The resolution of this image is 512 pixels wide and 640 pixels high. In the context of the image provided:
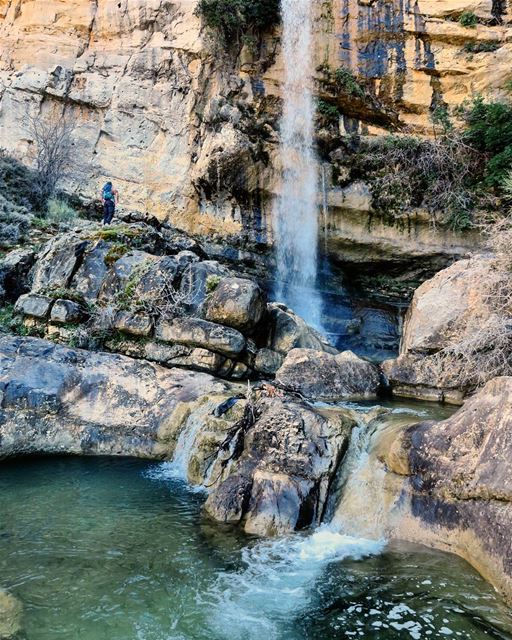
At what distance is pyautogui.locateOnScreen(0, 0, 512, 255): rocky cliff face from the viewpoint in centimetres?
1666

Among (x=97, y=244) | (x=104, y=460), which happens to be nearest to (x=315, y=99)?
(x=97, y=244)

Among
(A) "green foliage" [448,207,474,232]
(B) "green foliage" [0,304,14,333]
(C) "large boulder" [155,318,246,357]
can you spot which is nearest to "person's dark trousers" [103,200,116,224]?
(B) "green foliage" [0,304,14,333]

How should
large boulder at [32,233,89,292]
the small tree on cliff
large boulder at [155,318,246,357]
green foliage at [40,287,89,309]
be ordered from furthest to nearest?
the small tree on cliff, large boulder at [32,233,89,292], green foliage at [40,287,89,309], large boulder at [155,318,246,357]

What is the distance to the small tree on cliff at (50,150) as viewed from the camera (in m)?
18.0

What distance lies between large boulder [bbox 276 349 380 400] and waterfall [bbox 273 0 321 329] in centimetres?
755

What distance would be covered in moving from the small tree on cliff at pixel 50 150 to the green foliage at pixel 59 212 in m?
0.38

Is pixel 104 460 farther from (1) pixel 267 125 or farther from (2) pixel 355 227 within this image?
(1) pixel 267 125

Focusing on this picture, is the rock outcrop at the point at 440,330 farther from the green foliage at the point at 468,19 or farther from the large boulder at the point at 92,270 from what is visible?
the green foliage at the point at 468,19

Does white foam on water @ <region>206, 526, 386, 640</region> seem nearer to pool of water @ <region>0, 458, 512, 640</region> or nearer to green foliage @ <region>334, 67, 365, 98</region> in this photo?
pool of water @ <region>0, 458, 512, 640</region>

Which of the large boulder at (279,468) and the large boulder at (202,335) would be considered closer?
the large boulder at (279,468)

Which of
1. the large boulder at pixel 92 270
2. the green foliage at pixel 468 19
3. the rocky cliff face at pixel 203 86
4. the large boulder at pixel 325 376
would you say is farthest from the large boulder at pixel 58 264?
the green foliage at pixel 468 19

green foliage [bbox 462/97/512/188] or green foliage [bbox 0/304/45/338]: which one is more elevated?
green foliage [bbox 462/97/512/188]

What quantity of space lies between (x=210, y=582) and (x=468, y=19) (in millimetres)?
18076

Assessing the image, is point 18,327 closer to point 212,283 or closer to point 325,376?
point 212,283
